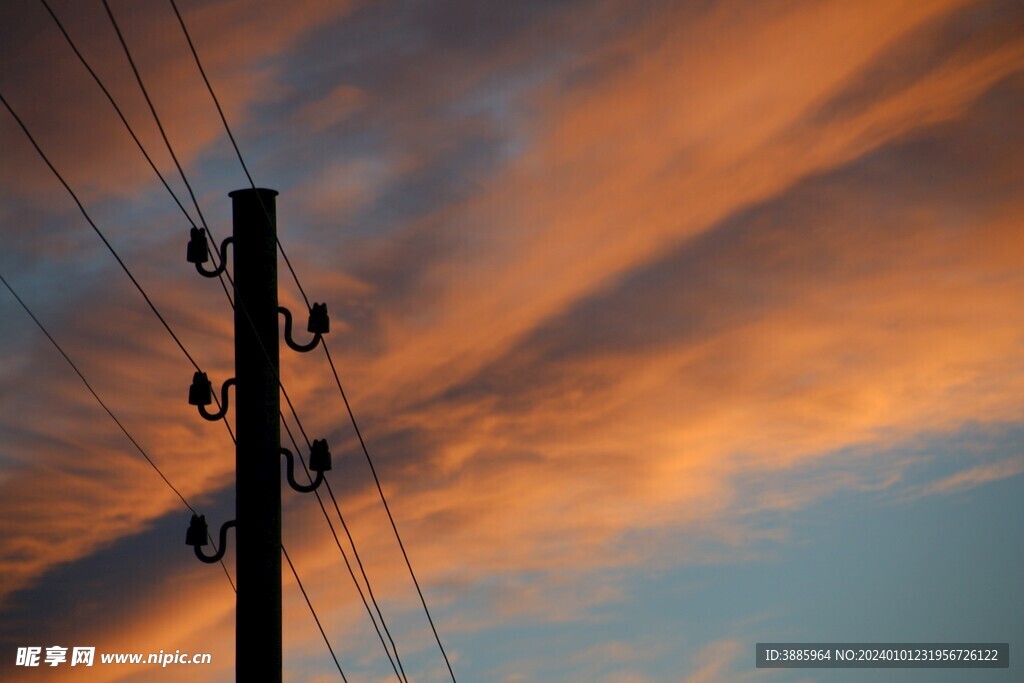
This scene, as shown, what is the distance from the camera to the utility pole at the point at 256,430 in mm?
10086

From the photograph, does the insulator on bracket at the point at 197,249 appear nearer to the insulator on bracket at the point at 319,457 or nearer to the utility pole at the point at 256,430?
the utility pole at the point at 256,430

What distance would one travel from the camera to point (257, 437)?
10320 mm

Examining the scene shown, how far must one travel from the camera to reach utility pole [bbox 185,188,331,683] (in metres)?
10.1

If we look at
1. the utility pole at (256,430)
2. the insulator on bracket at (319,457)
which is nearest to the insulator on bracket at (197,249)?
the utility pole at (256,430)

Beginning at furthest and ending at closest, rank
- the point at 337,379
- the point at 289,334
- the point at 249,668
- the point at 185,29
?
1. the point at 337,379
2. the point at 289,334
3. the point at 249,668
4. the point at 185,29

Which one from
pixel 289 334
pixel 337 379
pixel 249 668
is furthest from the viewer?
pixel 337 379

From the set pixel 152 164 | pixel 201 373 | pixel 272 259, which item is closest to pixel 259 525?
pixel 201 373

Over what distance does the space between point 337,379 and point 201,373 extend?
6.67 ft

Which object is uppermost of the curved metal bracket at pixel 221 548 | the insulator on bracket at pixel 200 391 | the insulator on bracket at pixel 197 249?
the insulator on bracket at pixel 197 249

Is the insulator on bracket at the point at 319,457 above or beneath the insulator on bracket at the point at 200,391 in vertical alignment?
beneath

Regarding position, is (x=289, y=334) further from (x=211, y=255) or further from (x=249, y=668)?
(x=249, y=668)

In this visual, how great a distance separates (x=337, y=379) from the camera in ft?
40.2

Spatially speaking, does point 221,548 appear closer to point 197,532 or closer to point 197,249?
point 197,532

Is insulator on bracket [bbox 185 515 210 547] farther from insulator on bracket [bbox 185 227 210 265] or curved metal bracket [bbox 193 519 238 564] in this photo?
insulator on bracket [bbox 185 227 210 265]
